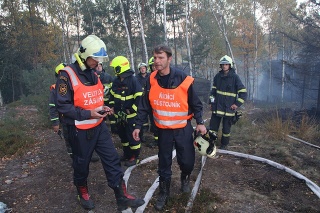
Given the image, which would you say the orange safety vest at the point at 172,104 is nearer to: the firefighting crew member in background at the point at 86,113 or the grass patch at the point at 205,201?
the firefighting crew member in background at the point at 86,113

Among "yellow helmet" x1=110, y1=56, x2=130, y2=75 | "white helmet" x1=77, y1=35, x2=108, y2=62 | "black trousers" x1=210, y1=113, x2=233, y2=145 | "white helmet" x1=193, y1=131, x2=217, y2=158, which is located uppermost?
"white helmet" x1=77, y1=35, x2=108, y2=62

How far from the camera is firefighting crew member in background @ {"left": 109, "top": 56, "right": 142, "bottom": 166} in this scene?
4539mm

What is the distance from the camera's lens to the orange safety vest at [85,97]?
2.90m

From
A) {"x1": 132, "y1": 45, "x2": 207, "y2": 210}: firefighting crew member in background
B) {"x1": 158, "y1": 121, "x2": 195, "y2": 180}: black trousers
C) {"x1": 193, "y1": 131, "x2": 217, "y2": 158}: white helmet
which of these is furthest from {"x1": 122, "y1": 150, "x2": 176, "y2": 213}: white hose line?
{"x1": 193, "y1": 131, "x2": 217, "y2": 158}: white helmet

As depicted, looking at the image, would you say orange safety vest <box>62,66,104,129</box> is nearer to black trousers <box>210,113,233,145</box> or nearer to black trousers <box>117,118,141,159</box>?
black trousers <box>117,118,141,159</box>

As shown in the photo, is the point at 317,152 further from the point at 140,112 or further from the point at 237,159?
the point at 140,112

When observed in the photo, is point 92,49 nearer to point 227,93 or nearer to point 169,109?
point 169,109

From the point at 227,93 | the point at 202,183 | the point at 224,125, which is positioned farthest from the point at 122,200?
the point at 227,93

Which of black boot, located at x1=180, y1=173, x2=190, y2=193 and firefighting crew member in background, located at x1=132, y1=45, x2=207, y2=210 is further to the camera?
black boot, located at x1=180, y1=173, x2=190, y2=193

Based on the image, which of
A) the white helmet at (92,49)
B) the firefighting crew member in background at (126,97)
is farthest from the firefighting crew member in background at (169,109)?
the firefighting crew member in background at (126,97)

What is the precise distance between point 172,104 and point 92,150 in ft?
4.00

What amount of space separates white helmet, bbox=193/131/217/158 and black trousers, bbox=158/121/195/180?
4.7 inches

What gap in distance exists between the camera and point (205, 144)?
3.45m

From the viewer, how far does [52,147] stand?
6.10 meters
